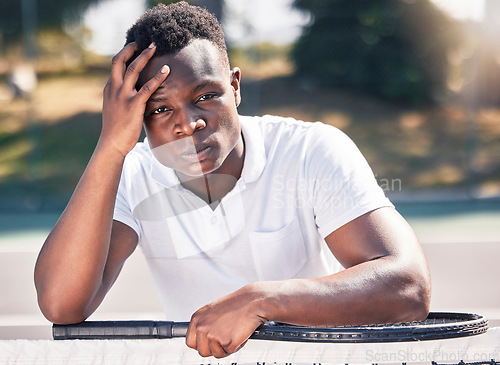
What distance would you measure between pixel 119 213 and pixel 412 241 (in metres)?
0.88

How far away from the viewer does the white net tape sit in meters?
1.30

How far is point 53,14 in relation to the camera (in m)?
11.6

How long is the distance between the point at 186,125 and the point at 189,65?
174 mm

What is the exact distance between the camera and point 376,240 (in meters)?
1.76

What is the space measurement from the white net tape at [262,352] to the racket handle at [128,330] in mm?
26

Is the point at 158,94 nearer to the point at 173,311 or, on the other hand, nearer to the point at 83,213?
the point at 83,213

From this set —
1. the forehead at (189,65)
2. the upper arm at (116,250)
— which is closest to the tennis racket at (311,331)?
the upper arm at (116,250)

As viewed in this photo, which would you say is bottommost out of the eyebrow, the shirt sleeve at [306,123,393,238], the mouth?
the shirt sleeve at [306,123,393,238]

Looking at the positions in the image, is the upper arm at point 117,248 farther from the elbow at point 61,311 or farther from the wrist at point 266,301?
the wrist at point 266,301

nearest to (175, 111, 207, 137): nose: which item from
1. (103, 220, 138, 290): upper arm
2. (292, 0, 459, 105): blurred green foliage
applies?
(103, 220, 138, 290): upper arm

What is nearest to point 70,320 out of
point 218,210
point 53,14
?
point 218,210

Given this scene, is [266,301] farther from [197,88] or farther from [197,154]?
[197,88]

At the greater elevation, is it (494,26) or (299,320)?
(494,26)

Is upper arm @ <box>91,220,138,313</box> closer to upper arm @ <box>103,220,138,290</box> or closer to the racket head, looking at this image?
upper arm @ <box>103,220,138,290</box>
